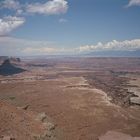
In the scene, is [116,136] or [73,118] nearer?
[116,136]

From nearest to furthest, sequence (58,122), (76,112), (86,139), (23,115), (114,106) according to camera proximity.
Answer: (86,139)
(23,115)
(58,122)
(76,112)
(114,106)

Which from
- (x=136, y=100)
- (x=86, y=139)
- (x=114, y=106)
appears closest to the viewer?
(x=86, y=139)

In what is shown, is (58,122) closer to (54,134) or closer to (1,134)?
(54,134)

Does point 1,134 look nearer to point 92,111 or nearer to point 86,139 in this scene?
point 86,139

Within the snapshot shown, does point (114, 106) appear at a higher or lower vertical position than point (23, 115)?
lower

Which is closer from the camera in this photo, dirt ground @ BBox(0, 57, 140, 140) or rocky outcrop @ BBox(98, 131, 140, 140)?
dirt ground @ BBox(0, 57, 140, 140)

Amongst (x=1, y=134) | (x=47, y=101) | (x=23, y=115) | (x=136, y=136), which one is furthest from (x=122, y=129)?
(x=47, y=101)

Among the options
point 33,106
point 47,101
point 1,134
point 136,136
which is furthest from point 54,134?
point 47,101

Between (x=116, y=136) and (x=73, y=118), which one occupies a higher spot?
(x=116, y=136)

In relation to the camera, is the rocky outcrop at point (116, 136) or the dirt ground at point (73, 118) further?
the rocky outcrop at point (116, 136)

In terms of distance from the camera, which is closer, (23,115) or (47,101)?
→ (23,115)
